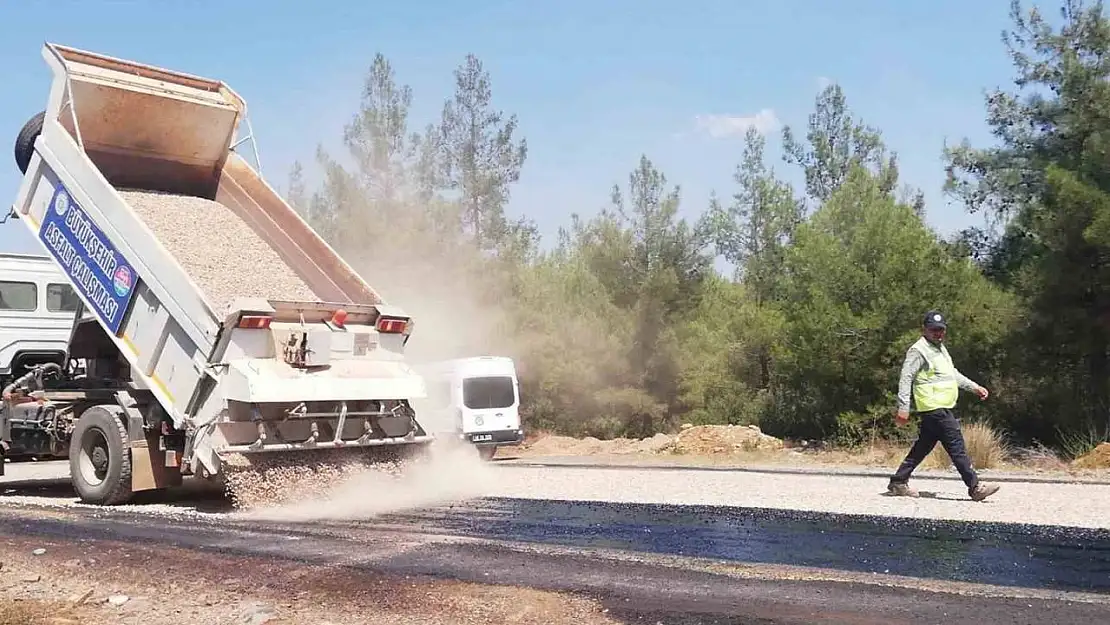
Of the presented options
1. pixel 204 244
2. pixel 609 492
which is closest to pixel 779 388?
pixel 609 492

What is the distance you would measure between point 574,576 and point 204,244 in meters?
6.22

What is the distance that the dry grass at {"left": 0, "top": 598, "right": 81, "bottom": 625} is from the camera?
16.2 ft

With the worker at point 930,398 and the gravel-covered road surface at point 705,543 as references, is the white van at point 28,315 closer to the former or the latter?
the gravel-covered road surface at point 705,543

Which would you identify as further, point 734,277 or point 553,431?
point 734,277

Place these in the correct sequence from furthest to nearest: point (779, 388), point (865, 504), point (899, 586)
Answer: point (779, 388) < point (865, 504) < point (899, 586)

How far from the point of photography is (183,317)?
936cm

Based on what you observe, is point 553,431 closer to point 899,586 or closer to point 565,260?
point 565,260

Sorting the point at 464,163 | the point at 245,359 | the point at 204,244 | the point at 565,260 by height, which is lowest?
the point at 245,359

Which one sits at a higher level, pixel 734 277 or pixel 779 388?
pixel 734 277

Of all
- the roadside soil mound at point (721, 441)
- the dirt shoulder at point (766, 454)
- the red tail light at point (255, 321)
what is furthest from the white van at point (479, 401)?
the red tail light at point (255, 321)

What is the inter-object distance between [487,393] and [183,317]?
36.2 ft

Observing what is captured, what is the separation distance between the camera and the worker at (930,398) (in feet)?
30.7

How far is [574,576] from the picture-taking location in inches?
233

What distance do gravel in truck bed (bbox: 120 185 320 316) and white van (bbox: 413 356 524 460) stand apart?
8.64 m
